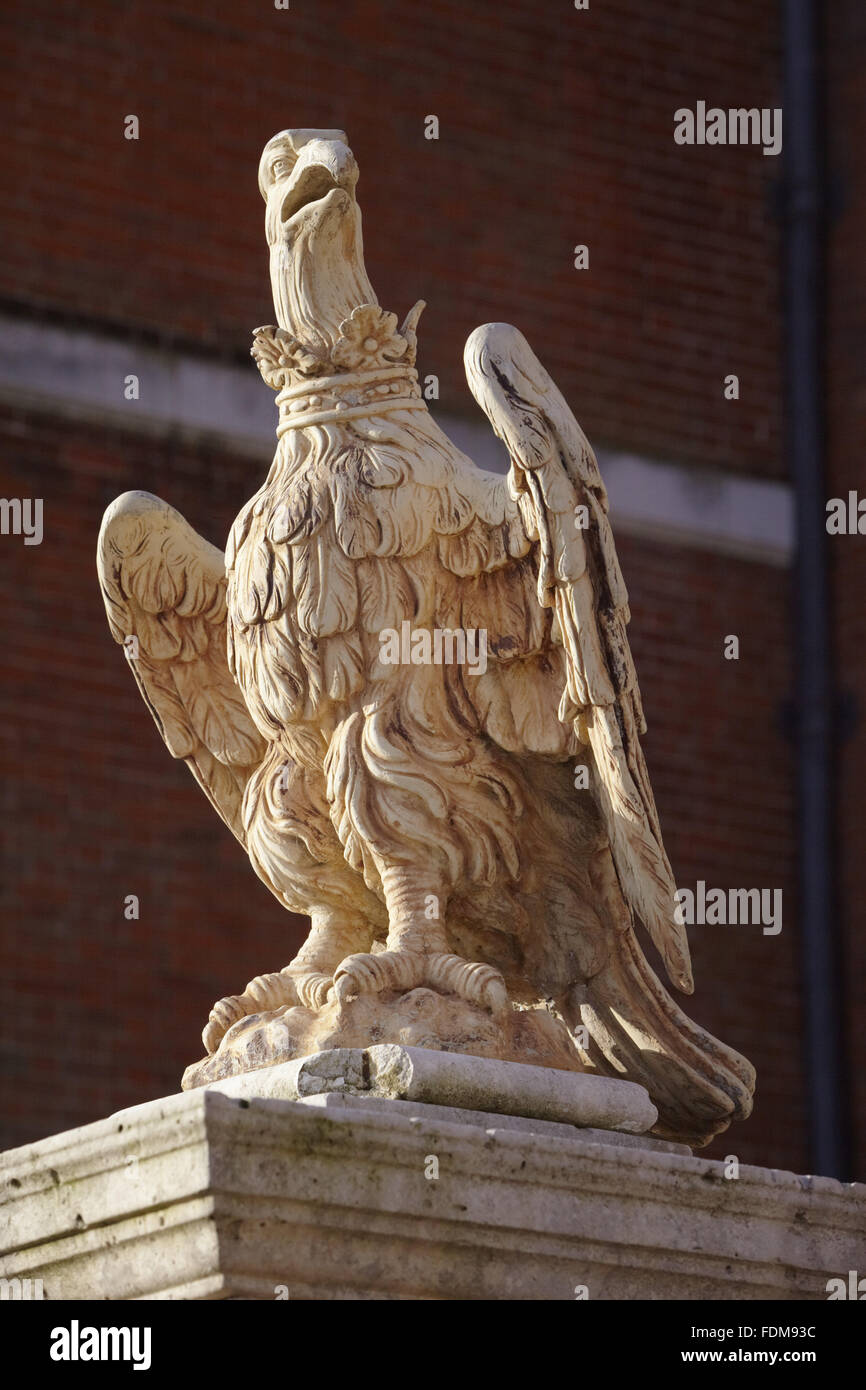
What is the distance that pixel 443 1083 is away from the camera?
4266 mm

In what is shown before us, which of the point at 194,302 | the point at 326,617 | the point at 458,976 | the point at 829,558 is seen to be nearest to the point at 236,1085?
the point at 458,976

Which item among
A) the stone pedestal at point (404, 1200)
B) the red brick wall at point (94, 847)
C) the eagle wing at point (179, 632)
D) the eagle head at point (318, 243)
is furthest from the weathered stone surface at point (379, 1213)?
the red brick wall at point (94, 847)

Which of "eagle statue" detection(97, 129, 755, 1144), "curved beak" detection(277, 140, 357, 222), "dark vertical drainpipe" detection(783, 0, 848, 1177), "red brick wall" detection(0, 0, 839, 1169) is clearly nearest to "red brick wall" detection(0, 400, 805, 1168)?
"red brick wall" detection(0, 0, 839, 1169)

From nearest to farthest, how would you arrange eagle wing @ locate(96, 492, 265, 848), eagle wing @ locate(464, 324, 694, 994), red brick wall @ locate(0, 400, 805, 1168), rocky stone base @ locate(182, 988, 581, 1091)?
1. rocky stone base @ locate(182, 988, 581, 1091)
2. eagle wing @ locate(464, 324, 694, 994)
3. eagle wing @ locate(96, 492, 265, 848)
4. red brick wall @ locate(0, 400, 805, 1168)

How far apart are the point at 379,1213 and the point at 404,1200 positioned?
1.8 inches

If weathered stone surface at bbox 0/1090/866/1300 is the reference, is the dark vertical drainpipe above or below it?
above

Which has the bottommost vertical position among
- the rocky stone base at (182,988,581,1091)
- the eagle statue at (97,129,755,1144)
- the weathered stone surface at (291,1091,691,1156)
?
the weathered stone surface at (291,1091,691,1156)

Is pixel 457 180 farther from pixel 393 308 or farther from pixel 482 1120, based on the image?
pixel 482 1120

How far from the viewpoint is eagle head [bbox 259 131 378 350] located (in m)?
4.75

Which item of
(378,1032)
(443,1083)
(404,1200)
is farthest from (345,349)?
(404,1200)

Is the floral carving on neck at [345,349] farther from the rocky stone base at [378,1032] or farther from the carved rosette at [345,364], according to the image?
the rocky stone base at [378,1032]

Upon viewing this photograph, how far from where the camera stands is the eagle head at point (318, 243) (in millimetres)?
4750

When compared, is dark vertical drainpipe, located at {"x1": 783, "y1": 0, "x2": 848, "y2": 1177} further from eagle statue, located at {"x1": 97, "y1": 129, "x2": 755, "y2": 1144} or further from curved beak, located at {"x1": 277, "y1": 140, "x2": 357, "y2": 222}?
curved beak, located at {"x1": 277, "y1": 140, "x2": 357, "y2": 222}

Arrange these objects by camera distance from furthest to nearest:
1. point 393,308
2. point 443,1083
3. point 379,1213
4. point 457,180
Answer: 1. point 457,180
2. point 393,308
3. point 443,1083
4. point 379,1213
